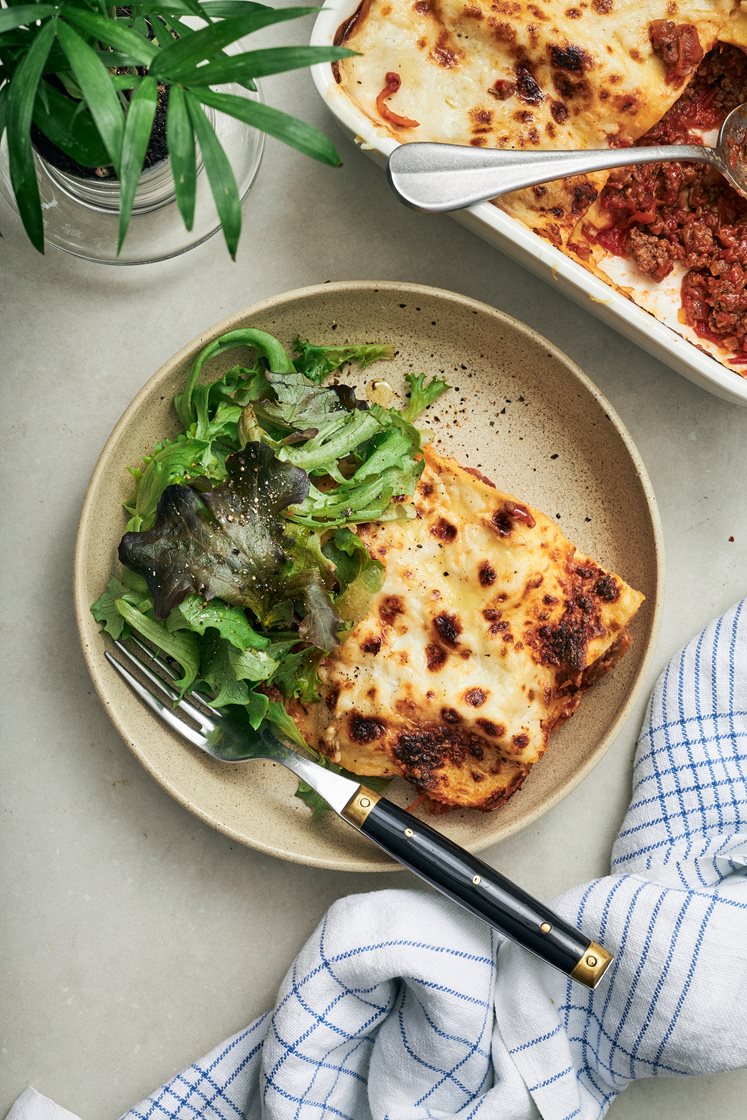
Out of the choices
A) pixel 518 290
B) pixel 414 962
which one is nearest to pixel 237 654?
pixel 414 962

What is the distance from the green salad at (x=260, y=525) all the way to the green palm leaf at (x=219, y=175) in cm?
70

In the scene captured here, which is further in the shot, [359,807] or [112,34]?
[359,807]

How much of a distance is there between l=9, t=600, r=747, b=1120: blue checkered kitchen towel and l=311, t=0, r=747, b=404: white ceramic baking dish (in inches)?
28.9

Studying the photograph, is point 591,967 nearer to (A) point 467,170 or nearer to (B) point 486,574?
(B) point 486,574

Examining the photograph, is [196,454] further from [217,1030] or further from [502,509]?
[217,1030]

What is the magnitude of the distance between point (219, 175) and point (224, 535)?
2.91 feet

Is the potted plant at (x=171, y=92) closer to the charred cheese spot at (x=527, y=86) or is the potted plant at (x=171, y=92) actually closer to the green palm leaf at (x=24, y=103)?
the green palm leaf at (x=24, y=103)

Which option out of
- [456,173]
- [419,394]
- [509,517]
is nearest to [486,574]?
[509,517]

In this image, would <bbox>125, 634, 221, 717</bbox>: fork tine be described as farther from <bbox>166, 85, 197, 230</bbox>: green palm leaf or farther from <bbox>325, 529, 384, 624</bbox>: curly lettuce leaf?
<bbox>166, 85, 197, 230</bbox>: green palm leaf

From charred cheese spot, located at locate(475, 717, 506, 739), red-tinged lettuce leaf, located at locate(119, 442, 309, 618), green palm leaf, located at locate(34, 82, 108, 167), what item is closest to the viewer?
green palm leaf, located at locate(34, 82, 108, 167)

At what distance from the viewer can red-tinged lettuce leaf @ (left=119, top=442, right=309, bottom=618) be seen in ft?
7.75

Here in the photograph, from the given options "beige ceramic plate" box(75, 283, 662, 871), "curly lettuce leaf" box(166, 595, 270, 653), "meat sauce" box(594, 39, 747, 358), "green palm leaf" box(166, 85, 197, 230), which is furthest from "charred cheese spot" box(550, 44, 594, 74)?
"curly lettuce leaf" box(166, 595, 270, 653)

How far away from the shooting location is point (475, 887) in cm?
251

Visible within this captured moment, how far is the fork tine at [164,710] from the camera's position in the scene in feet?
8.61
